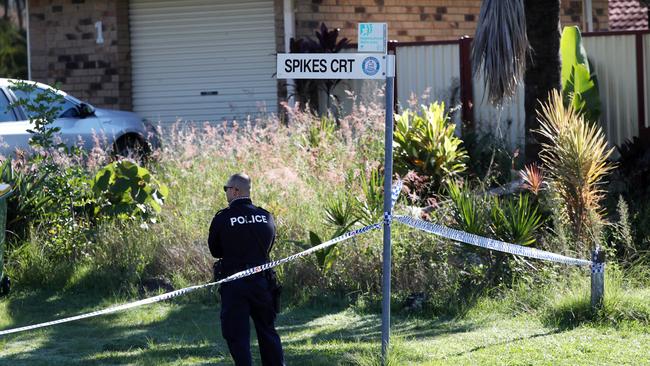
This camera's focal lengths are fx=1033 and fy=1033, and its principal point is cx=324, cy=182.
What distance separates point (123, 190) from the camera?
11156mm

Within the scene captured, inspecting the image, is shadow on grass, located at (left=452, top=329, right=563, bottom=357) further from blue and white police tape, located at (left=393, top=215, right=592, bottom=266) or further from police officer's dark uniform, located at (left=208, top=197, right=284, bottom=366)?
police officer's dark uniform, located at (left=208, top=197, right=284, bottom=366)

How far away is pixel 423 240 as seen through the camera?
10.0m

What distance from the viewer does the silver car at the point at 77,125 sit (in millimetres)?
13906

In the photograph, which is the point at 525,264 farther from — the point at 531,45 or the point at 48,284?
the point at 48,284

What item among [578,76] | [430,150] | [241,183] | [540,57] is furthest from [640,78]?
[241,183]

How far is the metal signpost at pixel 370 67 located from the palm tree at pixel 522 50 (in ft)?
13.5

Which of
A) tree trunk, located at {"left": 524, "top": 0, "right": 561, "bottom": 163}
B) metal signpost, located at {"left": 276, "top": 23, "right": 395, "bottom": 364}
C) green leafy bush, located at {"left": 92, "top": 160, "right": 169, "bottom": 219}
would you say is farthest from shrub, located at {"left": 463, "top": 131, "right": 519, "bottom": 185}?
metal signpost, located at {"left": 276, "top": 23, "right": 395, "bottom": 364}

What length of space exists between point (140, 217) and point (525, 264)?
168 inches

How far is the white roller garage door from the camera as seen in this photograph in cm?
1784

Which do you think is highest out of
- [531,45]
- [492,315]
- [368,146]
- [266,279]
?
[531,45]

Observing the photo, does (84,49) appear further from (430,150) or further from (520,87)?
(430,150)

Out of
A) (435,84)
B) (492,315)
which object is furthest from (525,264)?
(435,84)

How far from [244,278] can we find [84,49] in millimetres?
13048

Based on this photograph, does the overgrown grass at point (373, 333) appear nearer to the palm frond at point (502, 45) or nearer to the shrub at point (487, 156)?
the palm frond at point (502, 45)
